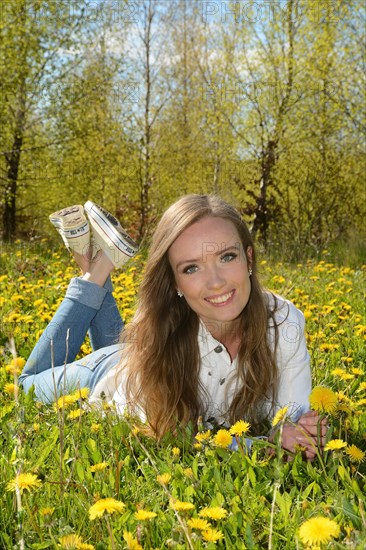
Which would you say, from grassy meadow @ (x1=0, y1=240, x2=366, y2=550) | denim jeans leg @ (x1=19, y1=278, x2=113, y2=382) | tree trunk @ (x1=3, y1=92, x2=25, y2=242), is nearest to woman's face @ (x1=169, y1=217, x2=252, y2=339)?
grassy meadow @ (x1=0, y1=240, x2=366, y2=550)

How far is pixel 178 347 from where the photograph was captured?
2.62m

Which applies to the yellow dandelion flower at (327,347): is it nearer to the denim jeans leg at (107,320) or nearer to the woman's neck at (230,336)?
the woman's neck at (230,336)

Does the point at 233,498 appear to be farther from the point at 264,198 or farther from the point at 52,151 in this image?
the point at 52,151

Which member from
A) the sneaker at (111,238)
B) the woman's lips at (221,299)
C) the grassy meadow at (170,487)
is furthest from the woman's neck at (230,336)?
the sneaker at (111,238)

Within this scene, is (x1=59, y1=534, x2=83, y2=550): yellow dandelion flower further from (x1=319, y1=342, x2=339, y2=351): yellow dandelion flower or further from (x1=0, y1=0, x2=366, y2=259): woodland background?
(x1=0, y1=0, x2=366, y2=259): woodland background

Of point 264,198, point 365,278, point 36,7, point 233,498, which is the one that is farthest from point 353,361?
point 36,7

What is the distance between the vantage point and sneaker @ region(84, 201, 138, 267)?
10.6 ft

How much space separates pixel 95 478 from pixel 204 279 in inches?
32.2

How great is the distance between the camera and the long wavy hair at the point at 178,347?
2.47 m

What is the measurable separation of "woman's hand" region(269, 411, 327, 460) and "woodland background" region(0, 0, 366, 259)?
704 centimetres

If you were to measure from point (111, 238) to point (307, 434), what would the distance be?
63.9 inches

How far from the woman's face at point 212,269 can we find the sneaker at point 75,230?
1.09m

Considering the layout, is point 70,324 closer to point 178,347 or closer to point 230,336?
point 178,347

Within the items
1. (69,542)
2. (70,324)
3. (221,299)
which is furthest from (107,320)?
(69,542)
